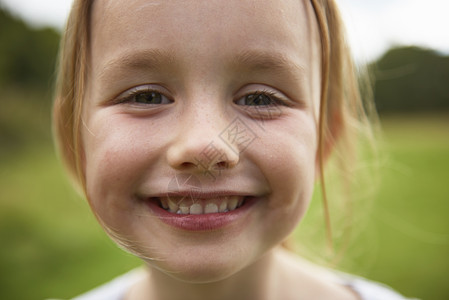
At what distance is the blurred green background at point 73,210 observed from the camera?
336cm

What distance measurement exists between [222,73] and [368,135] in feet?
2.63

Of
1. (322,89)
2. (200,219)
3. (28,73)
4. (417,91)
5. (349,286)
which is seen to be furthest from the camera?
(417,91)

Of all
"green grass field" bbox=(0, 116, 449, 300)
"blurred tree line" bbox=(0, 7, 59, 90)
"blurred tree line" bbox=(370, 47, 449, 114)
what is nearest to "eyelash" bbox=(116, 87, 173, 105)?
"green grass field" bbox=(0, 116, 449, 300)

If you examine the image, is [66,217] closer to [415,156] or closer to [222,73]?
[222,73]

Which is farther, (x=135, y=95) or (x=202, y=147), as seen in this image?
(x=135, y=95)

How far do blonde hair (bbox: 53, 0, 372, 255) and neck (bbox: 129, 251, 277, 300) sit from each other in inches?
11.1

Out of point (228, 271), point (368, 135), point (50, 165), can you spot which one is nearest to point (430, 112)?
point (50, 165)

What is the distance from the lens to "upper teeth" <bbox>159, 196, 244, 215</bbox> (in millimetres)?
933

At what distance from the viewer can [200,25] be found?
2.77 feet

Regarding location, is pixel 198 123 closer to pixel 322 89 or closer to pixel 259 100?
pixel 259 100

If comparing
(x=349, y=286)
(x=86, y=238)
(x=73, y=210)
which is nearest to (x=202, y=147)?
(x=349, y=286)

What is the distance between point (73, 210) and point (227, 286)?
15.1 ft

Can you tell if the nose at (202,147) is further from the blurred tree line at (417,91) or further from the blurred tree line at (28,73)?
the blurred tree line at (417,91)

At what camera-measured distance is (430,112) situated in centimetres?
1113
